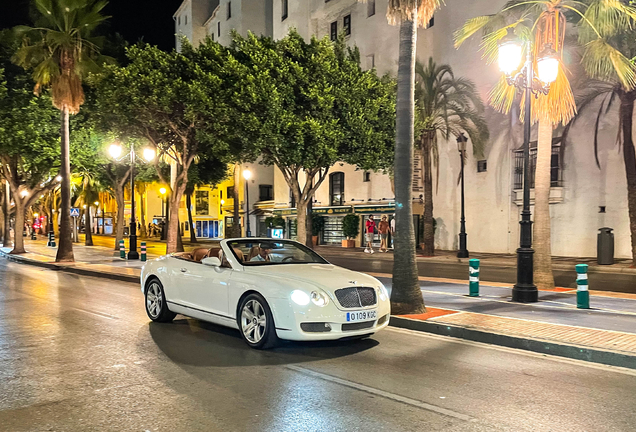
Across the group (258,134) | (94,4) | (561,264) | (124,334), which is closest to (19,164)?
(94,4)

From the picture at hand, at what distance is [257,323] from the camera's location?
7.13m

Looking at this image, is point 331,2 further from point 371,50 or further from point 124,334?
point 124,334

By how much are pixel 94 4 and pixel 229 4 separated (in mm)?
33114

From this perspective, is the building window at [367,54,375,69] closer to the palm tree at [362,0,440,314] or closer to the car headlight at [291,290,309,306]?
the palm tree at [362,0,440,314]

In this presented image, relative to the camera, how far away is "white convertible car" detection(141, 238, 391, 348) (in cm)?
671

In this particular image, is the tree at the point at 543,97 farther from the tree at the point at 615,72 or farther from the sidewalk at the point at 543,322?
the sidewalk at the point at 543,322

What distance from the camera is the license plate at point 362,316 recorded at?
22.4ft

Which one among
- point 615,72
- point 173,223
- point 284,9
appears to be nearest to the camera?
point 615,72

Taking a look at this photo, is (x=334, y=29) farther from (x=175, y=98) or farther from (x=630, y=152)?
(x=630, y=152)

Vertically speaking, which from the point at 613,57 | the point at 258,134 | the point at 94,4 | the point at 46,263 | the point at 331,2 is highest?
the point at 331,2

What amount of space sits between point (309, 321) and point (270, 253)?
1934 millimetres

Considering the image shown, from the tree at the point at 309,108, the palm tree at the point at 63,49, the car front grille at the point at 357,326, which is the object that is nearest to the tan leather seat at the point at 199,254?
the car front grille at the point at 357,326

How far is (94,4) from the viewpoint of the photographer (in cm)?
2286

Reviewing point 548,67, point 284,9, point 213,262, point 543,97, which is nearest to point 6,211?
point 284,9
